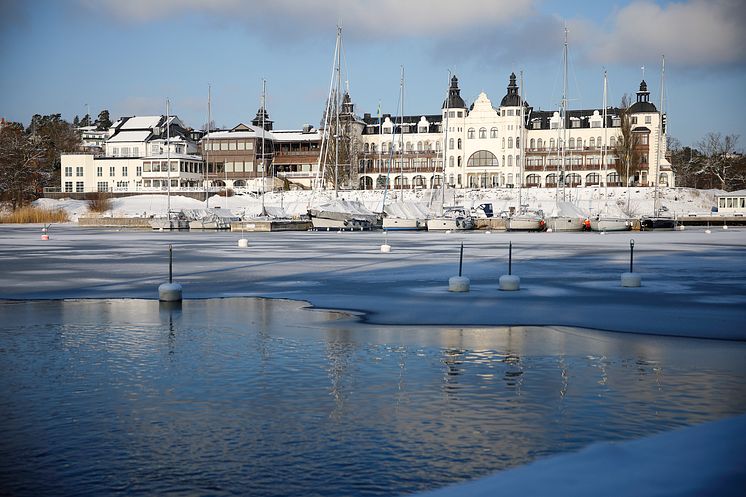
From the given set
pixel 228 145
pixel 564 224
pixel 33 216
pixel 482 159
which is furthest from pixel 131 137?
pixel 564 224

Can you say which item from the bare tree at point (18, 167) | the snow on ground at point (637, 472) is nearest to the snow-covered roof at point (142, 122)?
the bare tree at point (18, 167)

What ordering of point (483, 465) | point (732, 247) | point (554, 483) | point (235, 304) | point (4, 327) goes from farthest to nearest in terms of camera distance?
point (732, 247), point (235, 304), point (4, 327), point (483, 465), point (554, 483)

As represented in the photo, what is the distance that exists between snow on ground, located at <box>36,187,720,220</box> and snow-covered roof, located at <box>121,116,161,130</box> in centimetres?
3523

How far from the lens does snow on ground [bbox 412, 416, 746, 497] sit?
25.2ft

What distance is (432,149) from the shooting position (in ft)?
529

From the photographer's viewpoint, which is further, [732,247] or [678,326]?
[732,247]

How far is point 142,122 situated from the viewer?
164m

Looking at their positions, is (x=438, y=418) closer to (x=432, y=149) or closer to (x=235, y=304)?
(x=235, y=304)

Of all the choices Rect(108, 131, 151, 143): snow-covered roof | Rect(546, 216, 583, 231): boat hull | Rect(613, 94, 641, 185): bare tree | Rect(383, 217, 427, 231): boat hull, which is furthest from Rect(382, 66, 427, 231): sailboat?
Rect(108, 131, 151, 143): snow-covered roof

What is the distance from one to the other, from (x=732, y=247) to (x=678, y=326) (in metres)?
32.8

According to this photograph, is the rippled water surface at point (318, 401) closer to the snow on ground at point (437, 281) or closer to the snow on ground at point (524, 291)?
the snow on ground at point (524, 291)

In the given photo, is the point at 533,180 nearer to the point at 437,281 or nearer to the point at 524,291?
the point at 437,281

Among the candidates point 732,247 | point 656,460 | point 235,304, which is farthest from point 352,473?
point 732,247

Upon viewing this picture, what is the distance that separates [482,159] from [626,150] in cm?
2678
